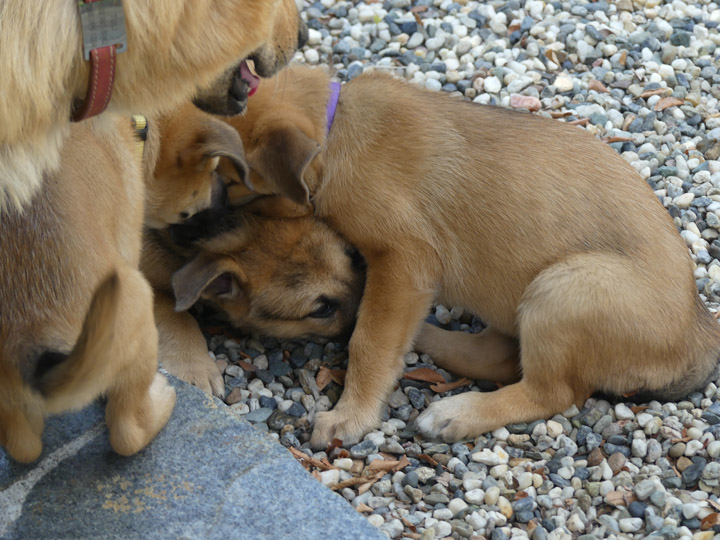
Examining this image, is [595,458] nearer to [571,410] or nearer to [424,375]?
[571,410]

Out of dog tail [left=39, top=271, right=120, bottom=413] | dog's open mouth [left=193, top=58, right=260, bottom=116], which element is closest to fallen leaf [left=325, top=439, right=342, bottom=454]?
dog tail [left=39, top=271, right=120, bottom=413]

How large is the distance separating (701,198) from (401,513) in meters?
3.02

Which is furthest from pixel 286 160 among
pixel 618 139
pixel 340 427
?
pixel 618 139

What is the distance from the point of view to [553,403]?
15.7ft

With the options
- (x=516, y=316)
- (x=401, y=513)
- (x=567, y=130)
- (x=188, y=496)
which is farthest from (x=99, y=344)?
(x=567, y=130)

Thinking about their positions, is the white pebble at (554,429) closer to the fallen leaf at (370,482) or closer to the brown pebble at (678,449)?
the brown pebble at (678,449)

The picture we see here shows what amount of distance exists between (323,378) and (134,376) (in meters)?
1.62

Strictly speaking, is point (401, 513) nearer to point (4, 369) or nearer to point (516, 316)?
point (516, 316)

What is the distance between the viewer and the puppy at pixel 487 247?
4668mm

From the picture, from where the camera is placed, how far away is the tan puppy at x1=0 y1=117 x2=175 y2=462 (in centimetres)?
321

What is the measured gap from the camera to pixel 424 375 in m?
5.23

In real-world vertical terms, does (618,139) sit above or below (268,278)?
above

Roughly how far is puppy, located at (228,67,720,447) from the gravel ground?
0.16 m

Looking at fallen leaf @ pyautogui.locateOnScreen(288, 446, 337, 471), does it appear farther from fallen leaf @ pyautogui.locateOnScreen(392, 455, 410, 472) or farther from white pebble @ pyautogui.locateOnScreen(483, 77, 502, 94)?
white pebble @ pyautogui.locateOnScreen(483, 77, 502, 94)
